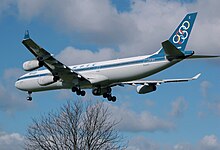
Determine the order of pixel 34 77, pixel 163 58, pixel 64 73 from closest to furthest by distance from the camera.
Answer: pixel 163 58, pixel 64 73, pixel 34 77

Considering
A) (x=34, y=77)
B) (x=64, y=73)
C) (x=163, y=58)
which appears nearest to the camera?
(x=163, y=58)

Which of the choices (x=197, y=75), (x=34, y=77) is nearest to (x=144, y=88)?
(x=197, y=75)

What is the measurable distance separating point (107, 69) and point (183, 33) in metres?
8.70

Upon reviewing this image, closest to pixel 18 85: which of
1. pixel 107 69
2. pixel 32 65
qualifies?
pixel 32 65

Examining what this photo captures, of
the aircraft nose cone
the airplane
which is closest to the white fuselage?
the airplane

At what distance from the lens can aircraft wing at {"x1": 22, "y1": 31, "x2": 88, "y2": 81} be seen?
67.8 metres

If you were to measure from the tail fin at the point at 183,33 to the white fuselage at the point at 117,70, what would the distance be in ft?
7.92

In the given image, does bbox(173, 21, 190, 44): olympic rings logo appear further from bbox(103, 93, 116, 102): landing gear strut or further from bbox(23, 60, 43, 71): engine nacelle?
bbox(23, 60, 43, 71): engine nacelle

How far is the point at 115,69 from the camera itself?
70062mm

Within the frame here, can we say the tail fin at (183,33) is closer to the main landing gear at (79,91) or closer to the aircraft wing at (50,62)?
the aircraft wing at (50,62)

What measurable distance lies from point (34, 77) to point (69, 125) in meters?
9.98

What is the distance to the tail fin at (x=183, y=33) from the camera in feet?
225

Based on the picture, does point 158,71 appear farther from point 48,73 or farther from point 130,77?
point 48,73

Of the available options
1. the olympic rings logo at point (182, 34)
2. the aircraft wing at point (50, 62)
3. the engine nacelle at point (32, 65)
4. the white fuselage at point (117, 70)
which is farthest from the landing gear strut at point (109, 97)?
the olympic rings logo at point (182, 34)
